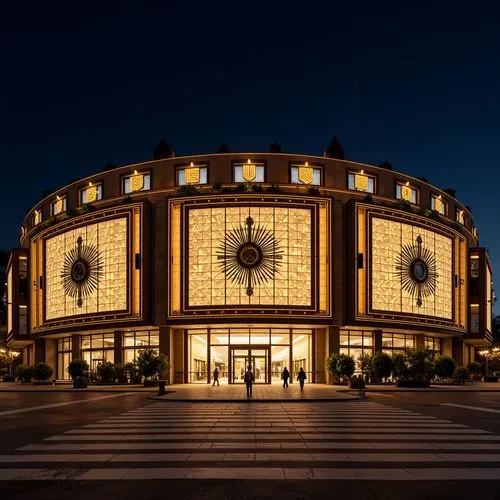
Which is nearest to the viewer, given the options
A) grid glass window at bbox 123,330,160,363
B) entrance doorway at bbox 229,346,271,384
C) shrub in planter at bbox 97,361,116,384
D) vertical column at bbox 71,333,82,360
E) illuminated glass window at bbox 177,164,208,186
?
shrub in planter at bbox 97,361,116,384

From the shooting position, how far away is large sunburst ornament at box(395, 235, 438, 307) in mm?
66000

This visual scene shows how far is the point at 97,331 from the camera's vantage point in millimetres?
68500

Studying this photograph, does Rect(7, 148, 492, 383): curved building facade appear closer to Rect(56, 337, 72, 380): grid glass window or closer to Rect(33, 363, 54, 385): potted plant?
Rect(56, 337, 72, 380): grid glass window

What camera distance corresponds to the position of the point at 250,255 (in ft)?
198

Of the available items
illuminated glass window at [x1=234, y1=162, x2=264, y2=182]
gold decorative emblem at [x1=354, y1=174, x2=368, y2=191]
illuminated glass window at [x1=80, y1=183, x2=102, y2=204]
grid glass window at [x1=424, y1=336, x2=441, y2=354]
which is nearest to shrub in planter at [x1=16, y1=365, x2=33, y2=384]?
illuminated glass window at [x1=80, y1=183, x2=102, y2=204]

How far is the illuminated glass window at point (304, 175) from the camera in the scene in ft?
210

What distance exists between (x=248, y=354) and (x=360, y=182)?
66.5 ft

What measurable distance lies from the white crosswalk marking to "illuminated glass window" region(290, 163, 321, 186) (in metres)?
41.6

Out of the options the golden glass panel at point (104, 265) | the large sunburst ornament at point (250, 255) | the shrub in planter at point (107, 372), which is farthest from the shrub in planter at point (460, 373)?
the golden glass panel at point (104, 265)

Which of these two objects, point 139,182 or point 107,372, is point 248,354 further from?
point 139,182

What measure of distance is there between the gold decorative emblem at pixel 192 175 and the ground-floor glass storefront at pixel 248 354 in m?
14.3

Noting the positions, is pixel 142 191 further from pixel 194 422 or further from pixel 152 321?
pixel 194 422

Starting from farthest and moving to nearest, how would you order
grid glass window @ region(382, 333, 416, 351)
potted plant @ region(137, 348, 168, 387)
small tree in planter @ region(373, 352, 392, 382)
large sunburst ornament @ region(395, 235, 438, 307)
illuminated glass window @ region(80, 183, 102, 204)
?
illuminated glass window @ region(80, 183, 102, 204) → grid glass window @ region(382, 333, 416, 351) → large sunburst ornament @ region(395, 235, 438, 307) → potted plant @ region(137, 348, 168, 387) → small tree in planter @ region(373, 352, 392, 382)
